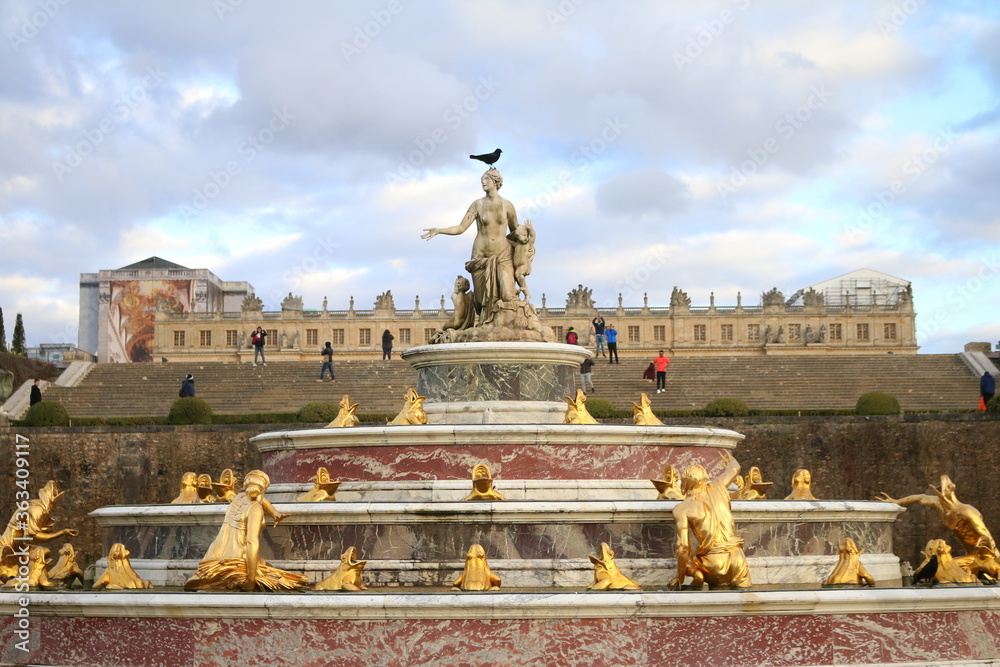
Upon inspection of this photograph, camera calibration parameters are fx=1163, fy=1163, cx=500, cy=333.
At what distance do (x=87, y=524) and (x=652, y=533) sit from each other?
47.0 feet

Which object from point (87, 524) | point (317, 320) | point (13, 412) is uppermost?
point (317, 320)

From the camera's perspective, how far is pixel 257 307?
256 ft

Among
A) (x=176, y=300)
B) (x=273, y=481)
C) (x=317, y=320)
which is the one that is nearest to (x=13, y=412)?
(x=273, y=481)

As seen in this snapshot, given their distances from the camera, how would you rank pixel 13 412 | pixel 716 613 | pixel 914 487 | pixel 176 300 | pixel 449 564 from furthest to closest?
pixel 176 300
pixel 13 412
pixel 914 487
pixel 449 564
pixel 716 613

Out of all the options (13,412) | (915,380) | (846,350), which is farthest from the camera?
(846,350)

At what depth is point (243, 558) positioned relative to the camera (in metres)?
8.87

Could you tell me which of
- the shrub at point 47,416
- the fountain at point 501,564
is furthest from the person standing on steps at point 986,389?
the shrub at point 47,416

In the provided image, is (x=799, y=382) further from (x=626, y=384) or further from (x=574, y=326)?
(x=574, y=326)

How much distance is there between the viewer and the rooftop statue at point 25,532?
10.7 m

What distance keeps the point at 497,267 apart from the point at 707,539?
19.6 feet

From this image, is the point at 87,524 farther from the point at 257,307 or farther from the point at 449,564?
the point at 257,307

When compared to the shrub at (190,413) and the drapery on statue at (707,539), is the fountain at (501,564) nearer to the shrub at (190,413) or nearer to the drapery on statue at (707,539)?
the drapery on statue at (707,539)

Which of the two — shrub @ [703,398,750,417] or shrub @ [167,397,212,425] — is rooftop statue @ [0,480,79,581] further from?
shrub @ [703,398,750,417]

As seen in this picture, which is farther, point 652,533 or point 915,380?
Result: point 915,380
